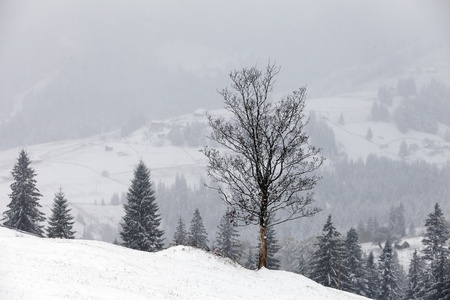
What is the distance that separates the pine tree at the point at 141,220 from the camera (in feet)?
131

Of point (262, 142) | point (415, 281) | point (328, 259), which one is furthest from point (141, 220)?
point (415, 281)

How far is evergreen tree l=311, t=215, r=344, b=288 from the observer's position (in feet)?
138

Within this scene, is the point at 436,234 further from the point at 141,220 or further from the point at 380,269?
the point at 141,220

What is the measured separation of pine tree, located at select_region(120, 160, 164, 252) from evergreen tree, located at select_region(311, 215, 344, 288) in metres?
17.1

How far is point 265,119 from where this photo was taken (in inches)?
858

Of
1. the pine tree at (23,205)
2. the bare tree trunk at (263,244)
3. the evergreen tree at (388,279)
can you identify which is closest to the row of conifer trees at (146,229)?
Answer: the pine tree at (23,205)

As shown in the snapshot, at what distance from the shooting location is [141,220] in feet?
134

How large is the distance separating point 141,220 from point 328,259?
20277 mm

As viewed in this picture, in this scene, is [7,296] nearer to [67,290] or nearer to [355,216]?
[67,290]

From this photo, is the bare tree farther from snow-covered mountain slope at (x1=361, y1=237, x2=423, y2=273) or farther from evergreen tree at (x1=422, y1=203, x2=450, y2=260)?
snow-covered mountain slope at (x1=361, y1=237, x2=423, y2=273)


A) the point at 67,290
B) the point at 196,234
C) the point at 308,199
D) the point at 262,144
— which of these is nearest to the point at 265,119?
the point at 262,144

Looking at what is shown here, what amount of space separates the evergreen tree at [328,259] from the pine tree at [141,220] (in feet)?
56.1

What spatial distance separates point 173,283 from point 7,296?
260 inches

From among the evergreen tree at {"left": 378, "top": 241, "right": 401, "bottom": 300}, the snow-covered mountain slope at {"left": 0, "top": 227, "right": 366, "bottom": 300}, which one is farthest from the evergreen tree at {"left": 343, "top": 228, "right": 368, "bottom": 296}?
the snow-covered mountain slope at {"left": 0, "top": 227, "right": 366, "bottom": 300}
